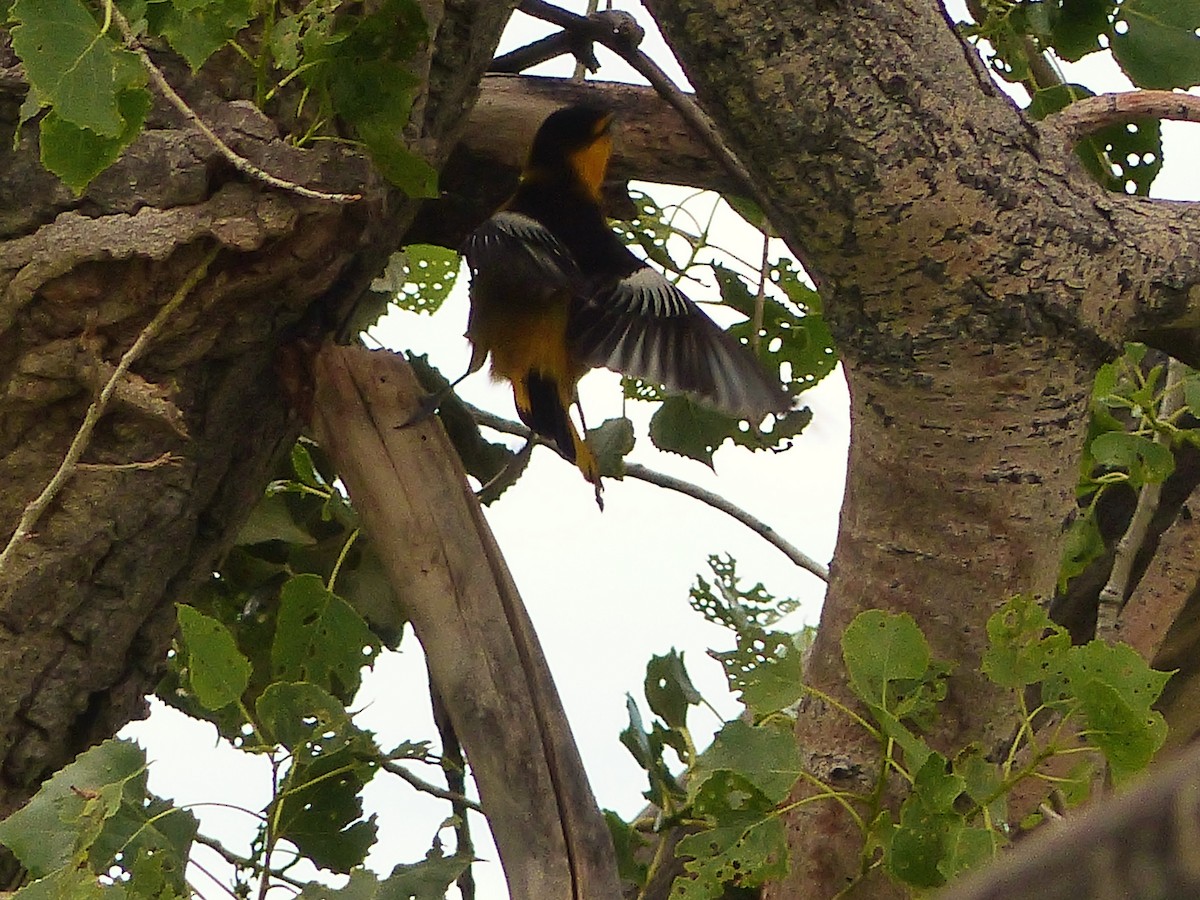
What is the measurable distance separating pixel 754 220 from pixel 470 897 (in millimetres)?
561

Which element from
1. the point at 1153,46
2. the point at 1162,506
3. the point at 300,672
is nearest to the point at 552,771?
the point at 300,672

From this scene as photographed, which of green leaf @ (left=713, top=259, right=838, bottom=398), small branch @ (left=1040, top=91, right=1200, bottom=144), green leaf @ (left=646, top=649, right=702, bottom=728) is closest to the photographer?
small branch @ (left=1040, top=91, right=1200, bottom=144)

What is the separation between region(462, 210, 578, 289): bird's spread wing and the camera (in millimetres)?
1071

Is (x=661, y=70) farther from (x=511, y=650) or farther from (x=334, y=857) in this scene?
(x=334, y=857)

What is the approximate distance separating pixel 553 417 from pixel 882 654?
1.82ft

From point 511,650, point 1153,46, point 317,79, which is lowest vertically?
point 511,650

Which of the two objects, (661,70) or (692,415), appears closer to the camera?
(661,70)

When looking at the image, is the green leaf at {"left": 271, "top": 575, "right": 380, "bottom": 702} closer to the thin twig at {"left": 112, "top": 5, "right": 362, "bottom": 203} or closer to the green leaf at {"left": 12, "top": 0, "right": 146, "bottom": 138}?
the thin twig at {"left": 112, "top": 5, "right": 362, "bottom": 203}

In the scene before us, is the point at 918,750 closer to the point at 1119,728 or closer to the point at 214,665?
the point at 1119,728

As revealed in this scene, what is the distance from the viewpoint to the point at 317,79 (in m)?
0.77

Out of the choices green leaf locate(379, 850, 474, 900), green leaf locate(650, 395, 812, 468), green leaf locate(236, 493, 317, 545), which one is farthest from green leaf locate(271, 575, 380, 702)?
green leaf locate(650, 395, 812, 468)

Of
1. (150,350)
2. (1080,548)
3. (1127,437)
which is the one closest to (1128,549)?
(1080,548)

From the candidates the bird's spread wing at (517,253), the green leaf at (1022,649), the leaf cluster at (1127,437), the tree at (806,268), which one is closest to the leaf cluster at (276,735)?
the tree at (806,268)

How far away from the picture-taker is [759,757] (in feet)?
2.43
